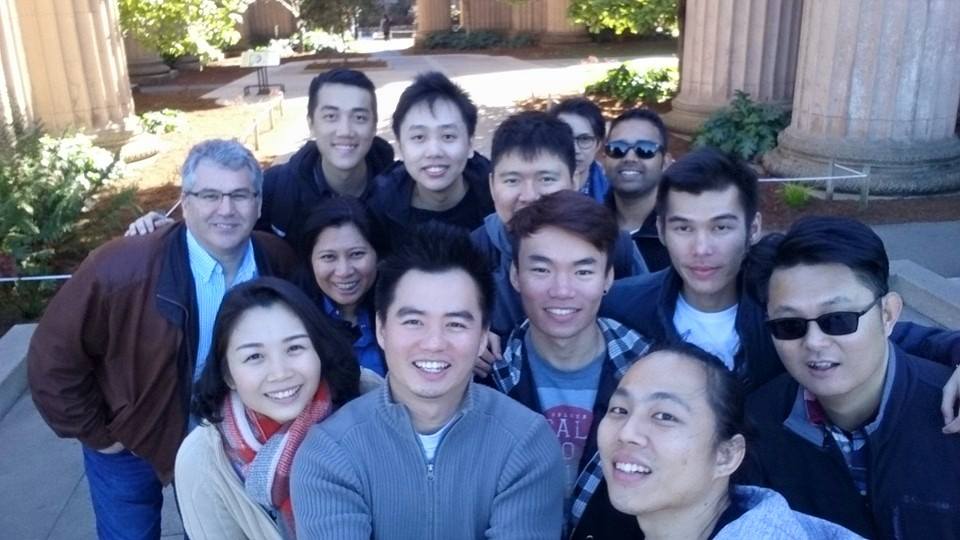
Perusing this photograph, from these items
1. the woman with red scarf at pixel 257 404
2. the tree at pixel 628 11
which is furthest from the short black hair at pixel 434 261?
the tree at pixel 628 11

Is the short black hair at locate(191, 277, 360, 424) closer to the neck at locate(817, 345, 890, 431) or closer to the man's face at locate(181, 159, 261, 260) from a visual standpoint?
the man's face at locate(181, 159, 261, 260)

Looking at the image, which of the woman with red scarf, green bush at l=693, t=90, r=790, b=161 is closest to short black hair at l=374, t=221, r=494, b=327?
the woman with red scarf

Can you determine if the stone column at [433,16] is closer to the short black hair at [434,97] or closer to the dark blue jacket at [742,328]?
the short black hair at [434,97]

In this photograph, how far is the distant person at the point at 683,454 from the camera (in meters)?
1.94

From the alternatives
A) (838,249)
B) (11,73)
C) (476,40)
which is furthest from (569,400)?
(476,40)

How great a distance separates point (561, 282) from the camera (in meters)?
2.57

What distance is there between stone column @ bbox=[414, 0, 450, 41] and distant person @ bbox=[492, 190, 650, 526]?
33865 millimetres

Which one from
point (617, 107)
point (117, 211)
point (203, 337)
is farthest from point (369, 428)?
point (617, 107)

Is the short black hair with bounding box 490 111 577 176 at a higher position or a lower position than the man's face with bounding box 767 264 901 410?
higher

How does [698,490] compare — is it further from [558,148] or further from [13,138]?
[13,138]

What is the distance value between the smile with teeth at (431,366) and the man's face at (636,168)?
6.91 ft

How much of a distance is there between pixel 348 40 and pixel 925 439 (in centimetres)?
3242

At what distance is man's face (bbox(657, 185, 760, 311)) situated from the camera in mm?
2818

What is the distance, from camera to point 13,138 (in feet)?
24.3
